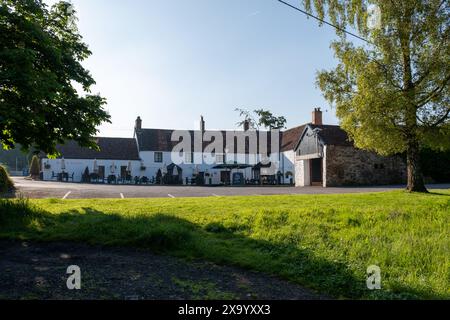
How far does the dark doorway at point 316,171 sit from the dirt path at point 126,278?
31121mm

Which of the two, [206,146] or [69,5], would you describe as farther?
[206,146]

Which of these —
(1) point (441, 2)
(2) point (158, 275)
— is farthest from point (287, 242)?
(1) point (441, 2)

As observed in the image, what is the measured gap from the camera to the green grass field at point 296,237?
5.71 m

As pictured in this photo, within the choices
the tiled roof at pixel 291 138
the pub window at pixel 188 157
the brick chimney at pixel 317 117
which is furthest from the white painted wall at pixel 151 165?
the brick chimney at pixel 317 117

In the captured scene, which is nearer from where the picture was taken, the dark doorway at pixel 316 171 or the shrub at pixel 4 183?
the shrub at pixel 4 183

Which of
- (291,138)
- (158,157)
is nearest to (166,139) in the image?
(158,157)

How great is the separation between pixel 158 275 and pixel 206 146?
141 ft

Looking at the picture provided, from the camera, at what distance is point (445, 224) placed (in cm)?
951

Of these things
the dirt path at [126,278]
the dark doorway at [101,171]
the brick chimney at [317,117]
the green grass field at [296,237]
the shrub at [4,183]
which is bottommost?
the dirt path at [126,278]

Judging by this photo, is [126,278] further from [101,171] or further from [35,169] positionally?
[35,169]

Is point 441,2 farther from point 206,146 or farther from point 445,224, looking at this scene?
point 206,146

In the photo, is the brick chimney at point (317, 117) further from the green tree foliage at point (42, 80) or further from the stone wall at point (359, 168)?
the green tree foliage at point (42, 80)

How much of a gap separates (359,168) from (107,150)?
99.1ft
